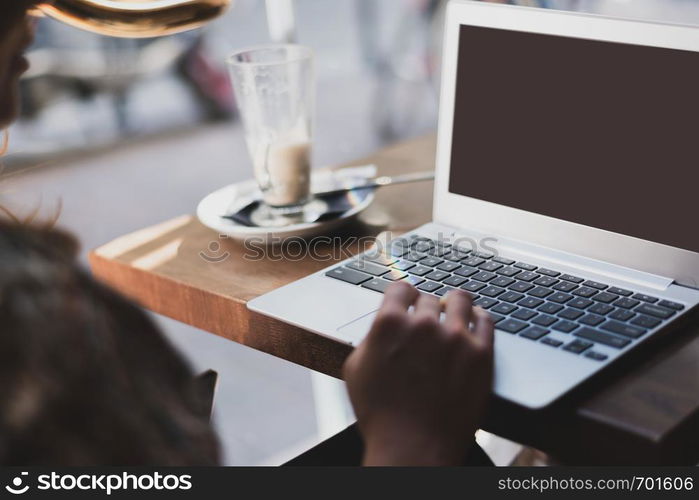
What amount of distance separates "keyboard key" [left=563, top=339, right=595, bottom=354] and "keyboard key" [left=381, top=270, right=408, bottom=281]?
0.22 metres

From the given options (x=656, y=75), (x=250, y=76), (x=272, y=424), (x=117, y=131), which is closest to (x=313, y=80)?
(x=250, y=76)

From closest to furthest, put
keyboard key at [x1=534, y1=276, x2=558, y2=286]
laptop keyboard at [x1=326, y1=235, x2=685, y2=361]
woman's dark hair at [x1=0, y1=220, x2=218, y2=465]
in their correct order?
woman's dark hair at [x1=0, y1=220, x2=218, y2=465] < laptop keyboard at [x1=326, y1=235, x2=685, y2=361] < keyboard key at [x1=534, y1=276, x2=558, y2=286]

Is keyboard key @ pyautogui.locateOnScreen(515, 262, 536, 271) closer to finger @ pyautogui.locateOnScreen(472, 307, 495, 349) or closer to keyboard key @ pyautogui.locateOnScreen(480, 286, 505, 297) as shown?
keyboard key @ pyautogui.locateOnScreen(480, 286, 505, 297)

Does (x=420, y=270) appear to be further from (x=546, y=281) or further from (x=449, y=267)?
(x=546, y=281)

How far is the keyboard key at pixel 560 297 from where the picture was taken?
0.77 metres

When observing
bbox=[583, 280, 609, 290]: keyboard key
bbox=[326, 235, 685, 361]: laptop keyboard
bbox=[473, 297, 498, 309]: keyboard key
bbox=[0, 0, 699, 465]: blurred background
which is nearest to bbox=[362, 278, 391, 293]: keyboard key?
bbox=[326, 235, 685, 361]: laptop keyboard

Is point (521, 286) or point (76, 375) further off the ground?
point (76, 375)

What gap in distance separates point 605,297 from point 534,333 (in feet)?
0.35

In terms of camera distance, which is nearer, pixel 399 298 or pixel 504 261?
pixel 399 298

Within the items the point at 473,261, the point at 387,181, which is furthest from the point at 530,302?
the point at 387,181

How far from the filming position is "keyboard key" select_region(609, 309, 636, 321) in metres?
0.73

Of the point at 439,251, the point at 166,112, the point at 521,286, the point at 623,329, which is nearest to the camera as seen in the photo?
the point at 623,329

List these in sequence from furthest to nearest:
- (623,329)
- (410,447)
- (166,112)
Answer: (166,112), (623,329), (410,447)

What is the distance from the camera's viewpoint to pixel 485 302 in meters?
0.78
